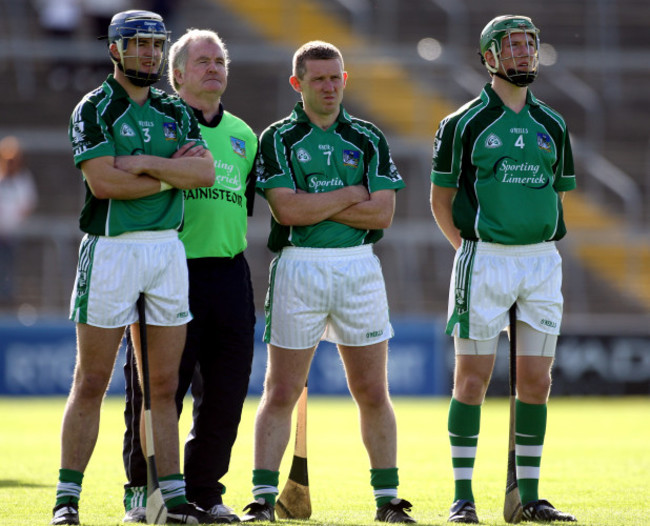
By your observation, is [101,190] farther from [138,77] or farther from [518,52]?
[518,52]

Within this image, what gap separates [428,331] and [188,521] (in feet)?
35.0

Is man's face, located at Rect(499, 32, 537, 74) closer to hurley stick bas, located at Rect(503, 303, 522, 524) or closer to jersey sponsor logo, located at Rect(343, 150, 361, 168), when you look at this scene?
jersey sponsor logo, located at Rect(343, 150, 361, 168)

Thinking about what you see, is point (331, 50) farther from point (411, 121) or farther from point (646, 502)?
point (411, 121)

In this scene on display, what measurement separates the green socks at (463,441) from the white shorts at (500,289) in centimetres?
37

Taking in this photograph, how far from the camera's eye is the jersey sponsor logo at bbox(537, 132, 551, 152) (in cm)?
637

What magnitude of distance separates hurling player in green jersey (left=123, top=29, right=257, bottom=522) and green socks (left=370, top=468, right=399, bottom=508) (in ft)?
2.53

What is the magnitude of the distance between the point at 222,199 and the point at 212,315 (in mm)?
587

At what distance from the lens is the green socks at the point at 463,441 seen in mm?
6188

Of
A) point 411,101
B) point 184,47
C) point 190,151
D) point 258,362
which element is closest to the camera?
point 190,151

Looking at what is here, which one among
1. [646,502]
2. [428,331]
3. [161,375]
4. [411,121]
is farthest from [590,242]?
[161,375]

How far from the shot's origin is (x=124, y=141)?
19.4ft

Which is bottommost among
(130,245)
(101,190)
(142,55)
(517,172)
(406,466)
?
(406,466)

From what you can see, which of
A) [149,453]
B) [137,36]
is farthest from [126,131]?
[149,453]

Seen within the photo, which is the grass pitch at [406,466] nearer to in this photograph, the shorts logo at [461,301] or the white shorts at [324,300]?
the white shorts at [324,300]
